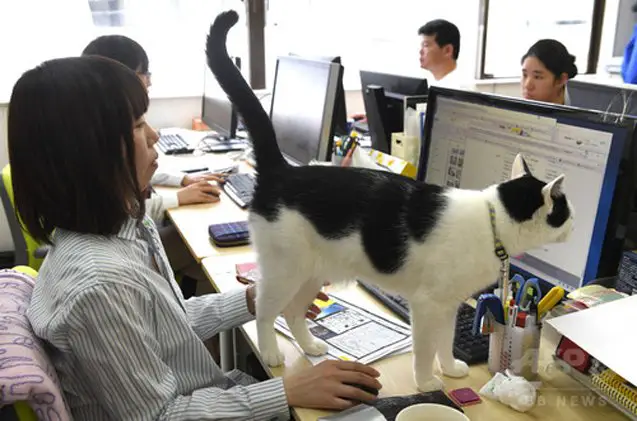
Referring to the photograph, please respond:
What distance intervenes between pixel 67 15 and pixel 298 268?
297cm

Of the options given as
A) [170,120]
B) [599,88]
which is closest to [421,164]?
[599,88]

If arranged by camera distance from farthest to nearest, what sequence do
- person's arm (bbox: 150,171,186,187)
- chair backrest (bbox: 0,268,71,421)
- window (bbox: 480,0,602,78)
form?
window (bbox: 480,0,602,78)
person's arm (bbox: 150,171,186,187)
chair backrest (bbox: 0,268,71,421)

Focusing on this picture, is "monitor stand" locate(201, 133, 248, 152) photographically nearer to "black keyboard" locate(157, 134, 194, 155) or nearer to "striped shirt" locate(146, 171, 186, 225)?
"black keyboard" locate(157, 134, 194, 155)

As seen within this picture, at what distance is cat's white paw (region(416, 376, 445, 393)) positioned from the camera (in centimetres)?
95

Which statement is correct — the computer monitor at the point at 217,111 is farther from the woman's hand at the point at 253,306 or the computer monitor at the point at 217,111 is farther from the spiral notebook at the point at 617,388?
the spiral notebook at the point at 617,388

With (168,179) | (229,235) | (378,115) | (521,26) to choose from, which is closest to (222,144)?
(168,179)

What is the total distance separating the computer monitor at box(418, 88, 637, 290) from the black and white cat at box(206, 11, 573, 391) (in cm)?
11

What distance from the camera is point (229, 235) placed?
1660mm

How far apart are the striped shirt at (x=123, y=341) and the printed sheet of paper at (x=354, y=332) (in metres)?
0.20

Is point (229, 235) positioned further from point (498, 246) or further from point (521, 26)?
point (521, 26)

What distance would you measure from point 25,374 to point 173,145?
A: 7.95 feet

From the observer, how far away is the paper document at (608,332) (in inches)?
31.8

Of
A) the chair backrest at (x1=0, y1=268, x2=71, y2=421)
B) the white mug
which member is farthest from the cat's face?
the chair backrest at (x1=0, y1=268, x2=71, y2=421)

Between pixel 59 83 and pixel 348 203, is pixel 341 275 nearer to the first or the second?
pixel 348 203
